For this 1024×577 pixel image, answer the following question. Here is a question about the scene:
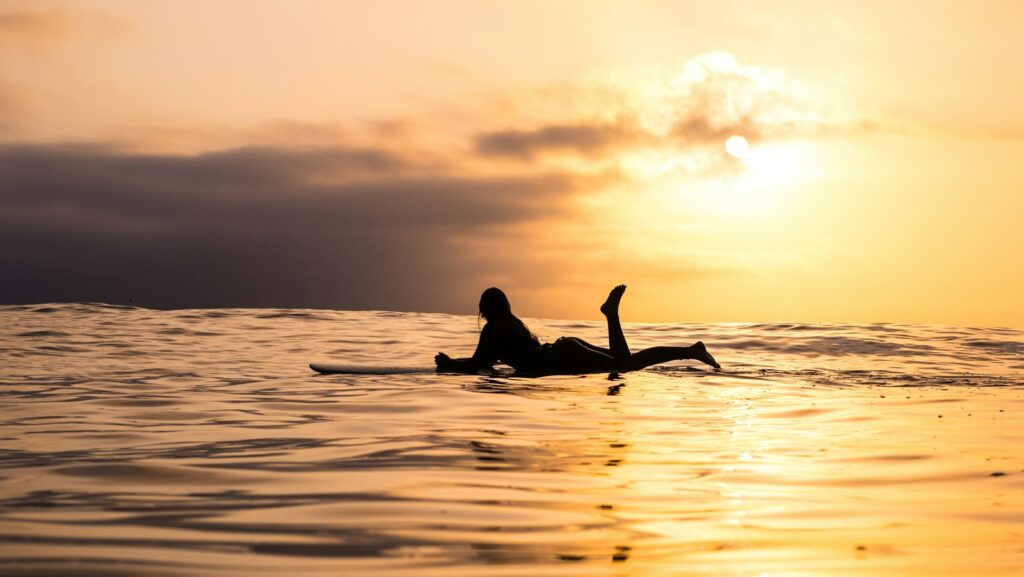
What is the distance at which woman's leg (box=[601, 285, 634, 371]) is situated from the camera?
12.8 m

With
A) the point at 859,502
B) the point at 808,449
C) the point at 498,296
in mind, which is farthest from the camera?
the point at 498,296

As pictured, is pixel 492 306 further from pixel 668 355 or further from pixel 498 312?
pixel 668 355

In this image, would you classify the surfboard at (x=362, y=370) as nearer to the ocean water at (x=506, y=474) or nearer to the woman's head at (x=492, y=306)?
the ocean water at (x=506, y=474)

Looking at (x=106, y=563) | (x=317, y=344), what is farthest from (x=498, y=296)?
(x=106, y=563)

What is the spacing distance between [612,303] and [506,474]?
298 inches

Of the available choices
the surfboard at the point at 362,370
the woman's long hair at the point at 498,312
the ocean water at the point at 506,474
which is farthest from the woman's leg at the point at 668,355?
the surfboard at the point at 362,370

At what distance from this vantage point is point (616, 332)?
42.4ft

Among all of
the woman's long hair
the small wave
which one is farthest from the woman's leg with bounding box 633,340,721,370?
the small wave

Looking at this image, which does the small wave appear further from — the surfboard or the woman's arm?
the woman's arm

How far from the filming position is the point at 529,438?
6.94 meters

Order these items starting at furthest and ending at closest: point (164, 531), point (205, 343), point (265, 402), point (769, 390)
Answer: point (205, 343) → point (769, 390) → point (265, 402) → point (164, 531)

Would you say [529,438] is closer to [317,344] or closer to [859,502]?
[859,502]

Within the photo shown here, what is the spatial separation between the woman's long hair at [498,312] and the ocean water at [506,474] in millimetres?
859

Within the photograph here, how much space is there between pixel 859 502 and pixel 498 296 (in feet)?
27.1
